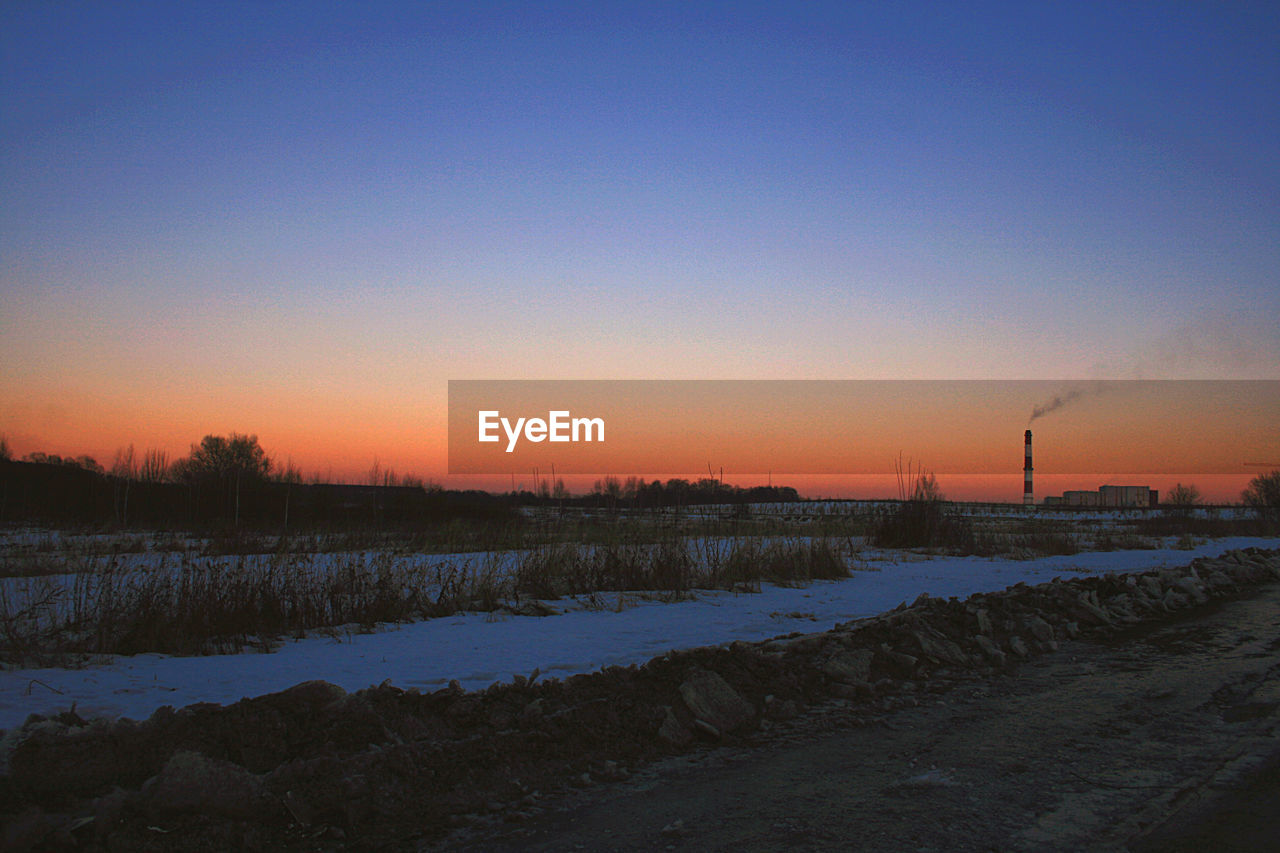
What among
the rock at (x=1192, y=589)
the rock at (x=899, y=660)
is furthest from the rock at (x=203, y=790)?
the rock at (x=1192, y=589)

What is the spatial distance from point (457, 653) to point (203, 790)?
127 inches

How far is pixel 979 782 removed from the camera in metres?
3.90

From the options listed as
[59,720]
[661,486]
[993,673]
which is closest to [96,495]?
[661,486]

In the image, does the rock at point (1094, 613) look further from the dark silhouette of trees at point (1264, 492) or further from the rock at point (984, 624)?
the dark silhouette of trees at point (1264, 492)

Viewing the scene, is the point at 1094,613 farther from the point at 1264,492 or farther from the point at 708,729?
the point at 1264,492

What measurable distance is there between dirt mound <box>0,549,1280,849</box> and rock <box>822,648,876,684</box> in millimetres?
14

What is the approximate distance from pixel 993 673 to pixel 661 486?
1048 cm

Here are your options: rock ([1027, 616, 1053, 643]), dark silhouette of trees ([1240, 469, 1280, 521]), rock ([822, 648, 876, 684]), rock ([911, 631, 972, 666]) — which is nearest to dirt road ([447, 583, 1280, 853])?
rock ([822, 648, 876, 684])

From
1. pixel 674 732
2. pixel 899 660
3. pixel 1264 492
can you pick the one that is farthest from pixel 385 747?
pixel 1264 492

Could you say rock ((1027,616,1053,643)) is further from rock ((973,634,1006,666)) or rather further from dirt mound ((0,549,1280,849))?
dirt mound ((0,549,1280,849))

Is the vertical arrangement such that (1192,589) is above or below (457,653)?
below

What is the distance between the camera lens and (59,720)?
4.05 metres

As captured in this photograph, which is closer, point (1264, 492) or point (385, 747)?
point (385, 747)

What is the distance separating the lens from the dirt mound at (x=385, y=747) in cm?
334
